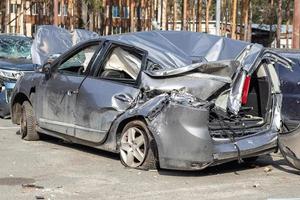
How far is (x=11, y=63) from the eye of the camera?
1365 cm

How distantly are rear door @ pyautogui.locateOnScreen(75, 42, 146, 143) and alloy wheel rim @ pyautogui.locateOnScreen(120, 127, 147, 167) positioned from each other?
0.32 metres

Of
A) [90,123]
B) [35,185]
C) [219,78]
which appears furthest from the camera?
[90,123]

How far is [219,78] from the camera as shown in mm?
7738

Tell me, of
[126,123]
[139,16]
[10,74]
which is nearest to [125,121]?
[126,123]

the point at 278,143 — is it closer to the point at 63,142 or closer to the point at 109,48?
the point at 109,48

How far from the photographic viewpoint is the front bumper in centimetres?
1292

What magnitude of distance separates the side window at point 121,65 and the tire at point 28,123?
6.21ft

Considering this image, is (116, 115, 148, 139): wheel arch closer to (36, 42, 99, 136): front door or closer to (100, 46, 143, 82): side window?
(100, 46, 143, 82): side window

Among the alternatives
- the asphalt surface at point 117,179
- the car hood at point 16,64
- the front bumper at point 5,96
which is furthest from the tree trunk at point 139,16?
the asphalt surface at point 117,179

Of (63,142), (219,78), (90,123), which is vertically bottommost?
(63,142)

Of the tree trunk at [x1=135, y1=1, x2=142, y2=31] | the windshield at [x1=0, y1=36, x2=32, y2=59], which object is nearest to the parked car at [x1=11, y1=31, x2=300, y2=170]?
the windshield at [x1=0, y1=36, x2=32, y2=59]

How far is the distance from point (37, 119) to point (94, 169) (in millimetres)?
2070

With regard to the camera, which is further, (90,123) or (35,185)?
(90,123)

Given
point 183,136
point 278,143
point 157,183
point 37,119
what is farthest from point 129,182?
point 37,119
